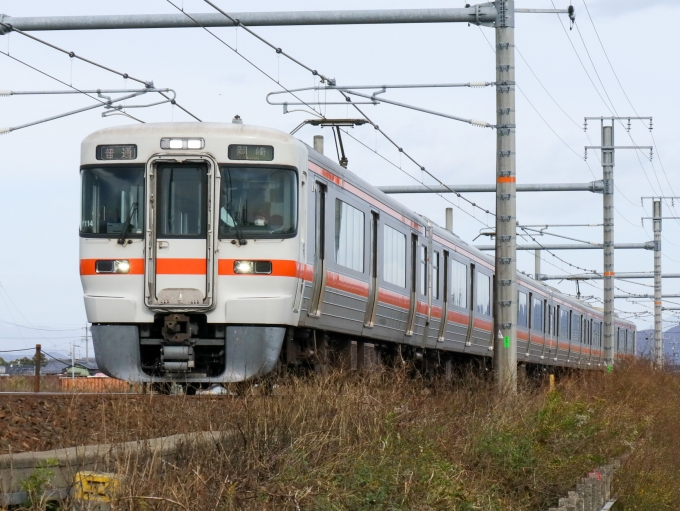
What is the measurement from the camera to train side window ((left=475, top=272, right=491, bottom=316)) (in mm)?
25172

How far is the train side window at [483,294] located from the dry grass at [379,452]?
10.1m

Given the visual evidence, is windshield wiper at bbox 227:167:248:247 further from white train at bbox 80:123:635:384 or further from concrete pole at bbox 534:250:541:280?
concrete pole at bbox 534:250:541:280

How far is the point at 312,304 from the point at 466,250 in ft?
35.4

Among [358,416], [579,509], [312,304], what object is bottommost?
[579,509]

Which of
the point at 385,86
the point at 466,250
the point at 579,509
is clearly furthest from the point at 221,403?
the point at 466,250

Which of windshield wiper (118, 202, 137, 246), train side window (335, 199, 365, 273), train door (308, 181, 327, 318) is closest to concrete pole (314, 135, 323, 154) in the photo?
train side window (335, 199, 365, 273)

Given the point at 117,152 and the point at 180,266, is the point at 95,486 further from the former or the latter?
the point at 117,152

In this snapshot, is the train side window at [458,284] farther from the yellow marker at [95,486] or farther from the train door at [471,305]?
the yellow marker at [95,486]

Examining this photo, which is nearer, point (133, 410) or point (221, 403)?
point (133, 410)

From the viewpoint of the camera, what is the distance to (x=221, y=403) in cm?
1075

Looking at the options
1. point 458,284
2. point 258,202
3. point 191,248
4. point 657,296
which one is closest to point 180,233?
point 191,248

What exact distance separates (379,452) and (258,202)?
513cm

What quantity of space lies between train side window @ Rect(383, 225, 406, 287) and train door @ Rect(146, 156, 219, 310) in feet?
15.8

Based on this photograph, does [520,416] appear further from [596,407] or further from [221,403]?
[221,403]
